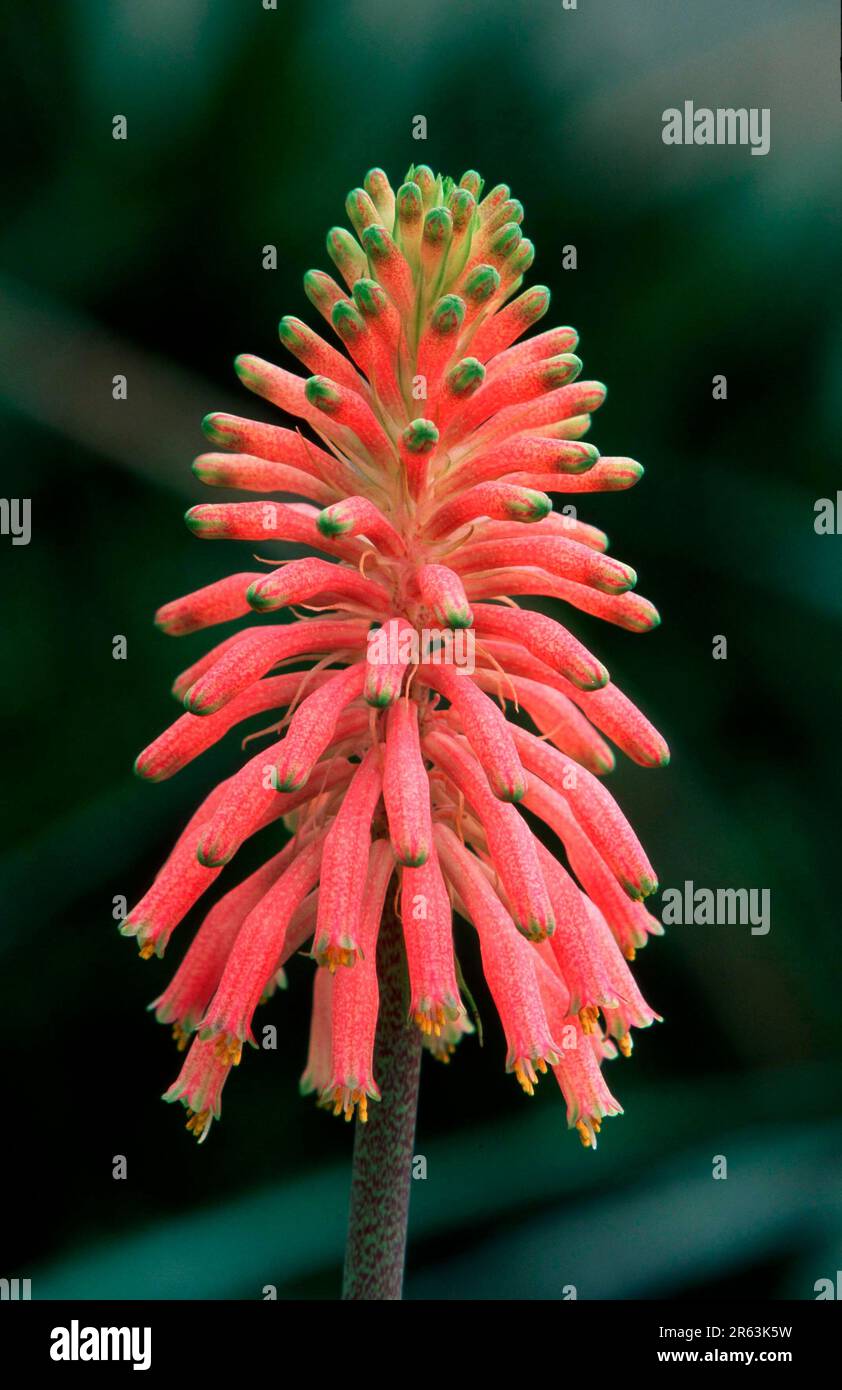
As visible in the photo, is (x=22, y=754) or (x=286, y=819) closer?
(x=286, y=819)

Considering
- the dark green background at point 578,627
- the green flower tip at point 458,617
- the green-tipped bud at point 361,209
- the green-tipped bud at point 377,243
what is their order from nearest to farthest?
1. the green flower tip at point 458,617
2. the green-tipped bud at point 377,243
3. the green-tipped bud at point 361,209
4. the dark green background at point 578,627

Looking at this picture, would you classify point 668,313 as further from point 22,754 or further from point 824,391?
point 22,754

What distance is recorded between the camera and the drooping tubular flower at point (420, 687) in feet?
6.16

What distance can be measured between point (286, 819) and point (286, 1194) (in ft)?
7.04

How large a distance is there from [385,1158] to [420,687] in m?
0.82

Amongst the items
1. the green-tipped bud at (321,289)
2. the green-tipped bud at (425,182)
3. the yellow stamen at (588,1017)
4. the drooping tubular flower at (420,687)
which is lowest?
the yellow stamen at (588,1017)

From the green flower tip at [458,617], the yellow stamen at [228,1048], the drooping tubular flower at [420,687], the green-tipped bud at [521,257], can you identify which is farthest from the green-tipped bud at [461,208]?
the yellow stamen at [228,1048]

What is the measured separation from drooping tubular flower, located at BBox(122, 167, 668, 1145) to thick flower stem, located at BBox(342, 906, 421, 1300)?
6 cm

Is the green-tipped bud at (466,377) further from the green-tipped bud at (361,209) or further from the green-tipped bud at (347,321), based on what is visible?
the green-tipped bud at (361,209)

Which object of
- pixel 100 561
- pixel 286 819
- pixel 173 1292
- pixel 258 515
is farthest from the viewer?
pixel 100 561

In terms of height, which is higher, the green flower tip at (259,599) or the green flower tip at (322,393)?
the green flower tip at (322,393)

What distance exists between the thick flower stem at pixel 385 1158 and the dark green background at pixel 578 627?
2.01 meters

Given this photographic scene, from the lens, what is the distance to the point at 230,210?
382 cm
